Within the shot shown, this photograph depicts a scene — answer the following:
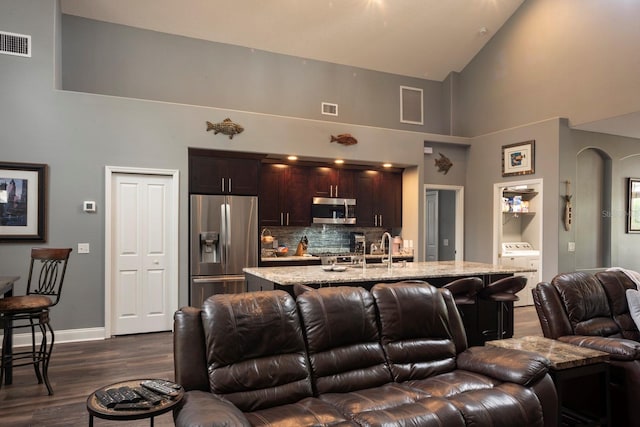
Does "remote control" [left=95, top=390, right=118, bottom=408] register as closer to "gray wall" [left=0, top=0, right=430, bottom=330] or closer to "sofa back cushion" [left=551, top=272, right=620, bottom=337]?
"sofa back cushion" [left=551, top=272, right=620, bottom=337]

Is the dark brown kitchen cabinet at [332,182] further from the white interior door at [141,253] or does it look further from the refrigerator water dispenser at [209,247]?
the white interior door at [141,253]

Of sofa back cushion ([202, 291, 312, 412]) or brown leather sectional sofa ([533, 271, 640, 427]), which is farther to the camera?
brown leather sectional sofa ([533, 271, 640, 427])

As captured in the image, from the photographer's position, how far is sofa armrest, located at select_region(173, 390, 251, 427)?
5.69 ft

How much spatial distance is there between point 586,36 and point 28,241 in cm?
791

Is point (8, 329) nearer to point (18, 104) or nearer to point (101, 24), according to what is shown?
point (18, 104)

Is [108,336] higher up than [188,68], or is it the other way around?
[188,68]

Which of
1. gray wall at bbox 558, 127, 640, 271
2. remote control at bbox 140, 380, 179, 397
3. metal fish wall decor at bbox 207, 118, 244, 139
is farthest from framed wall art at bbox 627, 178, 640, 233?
remote control at bbox 140, 380, 179, 397

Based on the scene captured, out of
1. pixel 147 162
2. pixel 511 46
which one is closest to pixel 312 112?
pixel 147 162

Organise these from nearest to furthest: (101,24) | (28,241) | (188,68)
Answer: (28,241), (101,24), (188,68)

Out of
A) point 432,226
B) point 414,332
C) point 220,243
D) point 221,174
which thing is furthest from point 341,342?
point 432,226

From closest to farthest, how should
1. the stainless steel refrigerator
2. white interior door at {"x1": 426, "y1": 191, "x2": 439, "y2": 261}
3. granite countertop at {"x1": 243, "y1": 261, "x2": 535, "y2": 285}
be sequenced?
1. granite countertop at {"x1": 243, "y1": 261, "x2": 535, "y2": 285}
2. the stainless steel refrigerator
3. white interior door at {"x1": 426, "y1": 191, "x2": 439, "y2": 261}

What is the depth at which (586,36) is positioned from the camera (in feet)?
20.4

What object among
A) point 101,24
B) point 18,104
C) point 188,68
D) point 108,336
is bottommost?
point 108,336

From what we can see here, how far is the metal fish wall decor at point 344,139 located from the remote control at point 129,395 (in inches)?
207
